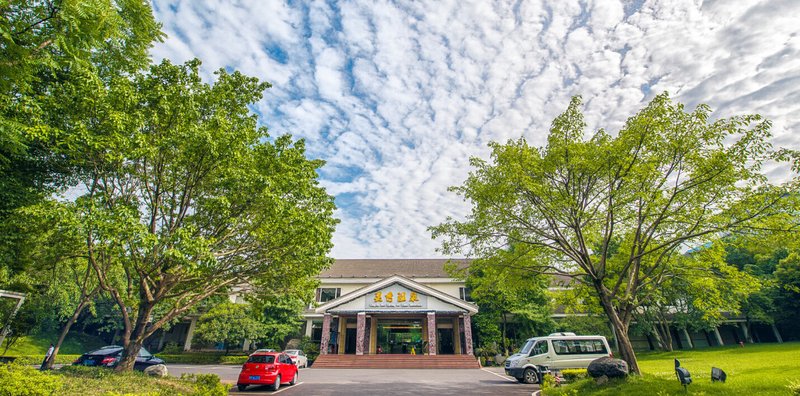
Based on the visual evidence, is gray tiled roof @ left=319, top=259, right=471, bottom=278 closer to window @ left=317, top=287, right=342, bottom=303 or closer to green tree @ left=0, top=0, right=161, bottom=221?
window @ left=317, top=287, right=342, bottom=303

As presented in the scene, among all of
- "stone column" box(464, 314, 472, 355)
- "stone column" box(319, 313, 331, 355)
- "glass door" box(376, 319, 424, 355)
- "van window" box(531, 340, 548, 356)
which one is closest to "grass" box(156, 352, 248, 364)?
"stone column" box(319, 313, 331, 355)

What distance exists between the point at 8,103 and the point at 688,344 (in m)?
46.0

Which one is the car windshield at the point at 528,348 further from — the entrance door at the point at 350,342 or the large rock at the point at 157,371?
the entrance door at the point at 350,342

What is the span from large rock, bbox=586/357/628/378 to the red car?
10.8 meters

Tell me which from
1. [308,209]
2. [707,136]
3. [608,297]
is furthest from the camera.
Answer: [308,209]

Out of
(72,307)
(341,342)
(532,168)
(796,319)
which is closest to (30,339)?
(72,307)

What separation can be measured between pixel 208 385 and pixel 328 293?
22083mm

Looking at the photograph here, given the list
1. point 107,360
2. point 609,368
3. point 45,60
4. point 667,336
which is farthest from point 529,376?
point 667,336

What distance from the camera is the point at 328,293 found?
3303 centimetres

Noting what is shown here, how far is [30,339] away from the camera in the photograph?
106ft

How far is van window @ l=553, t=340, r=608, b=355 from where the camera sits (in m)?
16.0

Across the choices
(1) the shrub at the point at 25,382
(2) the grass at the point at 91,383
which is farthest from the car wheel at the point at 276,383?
(1) the shrub at the point at 25,382

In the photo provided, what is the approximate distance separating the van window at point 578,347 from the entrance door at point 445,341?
542 inches

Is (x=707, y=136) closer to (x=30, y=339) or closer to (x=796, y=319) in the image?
(x=796, y=319)
